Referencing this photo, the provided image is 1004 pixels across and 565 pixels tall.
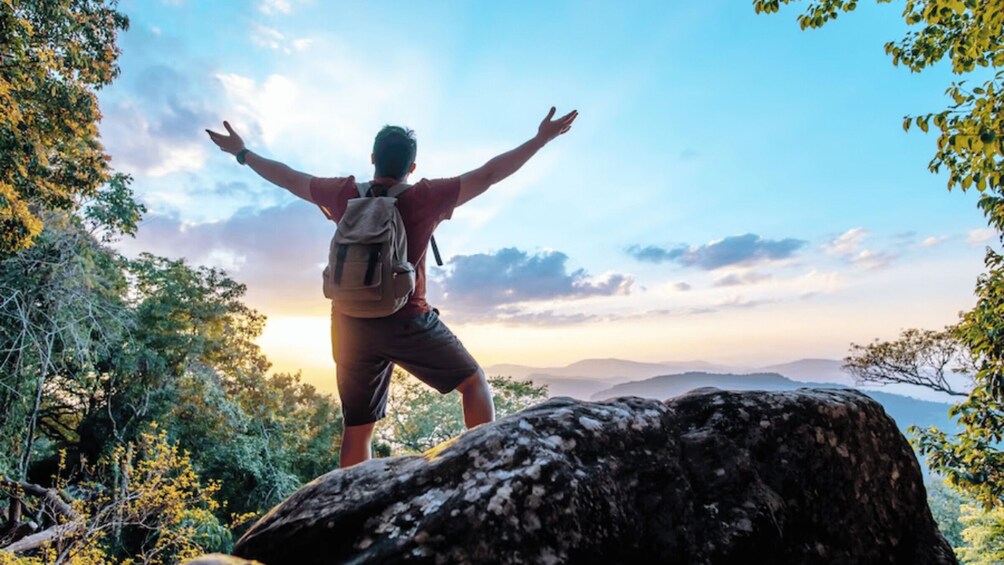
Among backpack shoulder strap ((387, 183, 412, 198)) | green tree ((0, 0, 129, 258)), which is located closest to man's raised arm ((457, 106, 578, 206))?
backpack shoulder strap ((387, 183, 412, 198))

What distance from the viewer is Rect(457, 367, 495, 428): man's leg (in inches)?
101

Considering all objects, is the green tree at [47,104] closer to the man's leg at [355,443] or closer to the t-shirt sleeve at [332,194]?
the t-shirt sleeve at [332,194]

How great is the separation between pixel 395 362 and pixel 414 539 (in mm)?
1283

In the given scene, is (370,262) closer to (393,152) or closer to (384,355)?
(384,355)

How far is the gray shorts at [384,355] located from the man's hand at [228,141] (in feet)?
4.44

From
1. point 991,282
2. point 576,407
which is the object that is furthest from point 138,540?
point 991,282

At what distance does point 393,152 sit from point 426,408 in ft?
74.0

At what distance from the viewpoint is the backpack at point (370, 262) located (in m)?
2.29

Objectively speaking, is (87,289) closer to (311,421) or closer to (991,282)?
(311,421)

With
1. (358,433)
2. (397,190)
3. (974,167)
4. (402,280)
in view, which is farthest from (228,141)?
(974,167)

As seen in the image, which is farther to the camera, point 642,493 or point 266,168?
point 266,168

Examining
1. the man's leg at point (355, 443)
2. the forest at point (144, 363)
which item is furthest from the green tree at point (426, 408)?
the man's leg at point (355, 443)

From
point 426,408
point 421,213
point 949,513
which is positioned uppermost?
point 421,213

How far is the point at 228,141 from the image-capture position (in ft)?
9.98
